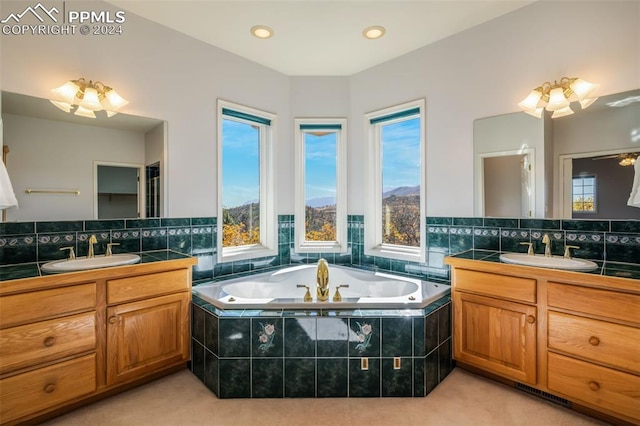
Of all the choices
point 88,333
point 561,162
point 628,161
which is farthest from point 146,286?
point 628,161

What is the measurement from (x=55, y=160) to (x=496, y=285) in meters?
3.04

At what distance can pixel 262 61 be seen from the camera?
293 centimetres

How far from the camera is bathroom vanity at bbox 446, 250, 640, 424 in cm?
155

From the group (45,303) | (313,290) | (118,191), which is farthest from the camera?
(313,290)

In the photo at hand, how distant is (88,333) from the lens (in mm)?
1740

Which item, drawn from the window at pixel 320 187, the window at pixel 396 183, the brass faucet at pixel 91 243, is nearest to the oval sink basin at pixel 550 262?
the window at pixel 396 183

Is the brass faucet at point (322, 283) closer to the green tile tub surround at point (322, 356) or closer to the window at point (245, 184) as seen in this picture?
the green tile tub surround at point (322, 356)

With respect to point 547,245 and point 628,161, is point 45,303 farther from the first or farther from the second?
point 628,161

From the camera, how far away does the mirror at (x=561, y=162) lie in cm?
189

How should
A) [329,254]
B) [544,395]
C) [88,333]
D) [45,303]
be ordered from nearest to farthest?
[45,303] < [88,333] < [544,395] < [329,254]

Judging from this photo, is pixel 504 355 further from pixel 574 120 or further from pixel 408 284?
pixel 574 120

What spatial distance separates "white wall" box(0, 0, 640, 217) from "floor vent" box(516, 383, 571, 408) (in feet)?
4.12

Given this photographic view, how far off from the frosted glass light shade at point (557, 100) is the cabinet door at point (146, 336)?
9.50 feet

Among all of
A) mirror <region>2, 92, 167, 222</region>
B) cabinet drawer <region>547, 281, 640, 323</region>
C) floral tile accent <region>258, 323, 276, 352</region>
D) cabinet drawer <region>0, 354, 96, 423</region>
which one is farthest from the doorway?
cabinet drawer <region>547, 281, 640, 323</region>
